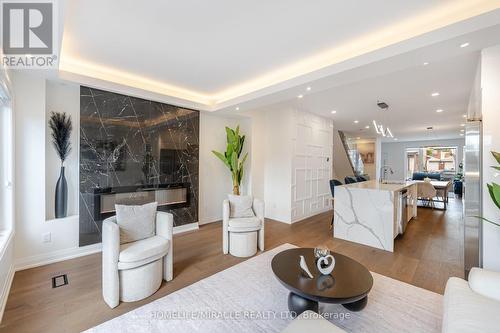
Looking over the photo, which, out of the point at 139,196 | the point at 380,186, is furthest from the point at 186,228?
the point at 380,186

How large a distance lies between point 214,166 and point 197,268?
279 centimetres

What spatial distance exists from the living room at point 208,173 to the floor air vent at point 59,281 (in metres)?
0.02

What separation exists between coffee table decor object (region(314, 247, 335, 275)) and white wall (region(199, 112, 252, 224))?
3.45 meters

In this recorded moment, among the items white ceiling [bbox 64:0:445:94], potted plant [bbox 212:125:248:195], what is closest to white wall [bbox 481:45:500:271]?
white ceiling [bbox 64:0:445:94]

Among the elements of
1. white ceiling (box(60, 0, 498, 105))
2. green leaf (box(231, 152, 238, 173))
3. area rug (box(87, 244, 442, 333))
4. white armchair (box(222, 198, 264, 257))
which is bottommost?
area rug (box(87, 244, 442, 333))

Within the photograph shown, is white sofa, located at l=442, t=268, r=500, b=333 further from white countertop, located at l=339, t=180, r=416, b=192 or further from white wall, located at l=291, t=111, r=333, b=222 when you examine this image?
white wall, located at l=291, t=111, r=333, b=222

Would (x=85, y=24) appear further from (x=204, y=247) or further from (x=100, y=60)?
(x=204, y=247)

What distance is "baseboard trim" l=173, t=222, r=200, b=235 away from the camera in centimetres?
445

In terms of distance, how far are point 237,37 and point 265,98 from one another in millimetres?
1502

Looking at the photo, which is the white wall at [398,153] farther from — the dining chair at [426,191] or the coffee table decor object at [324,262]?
the coffee table decor object at [324,262]

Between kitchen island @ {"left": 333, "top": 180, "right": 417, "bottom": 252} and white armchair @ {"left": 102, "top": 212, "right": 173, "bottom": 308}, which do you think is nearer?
white armchair @ {"left": 102, "top": 212, "right": 173, "bottom": 308}

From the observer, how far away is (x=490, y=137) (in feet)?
7.50

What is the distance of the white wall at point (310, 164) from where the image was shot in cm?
538

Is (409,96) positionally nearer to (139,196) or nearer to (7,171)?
(139,196)
